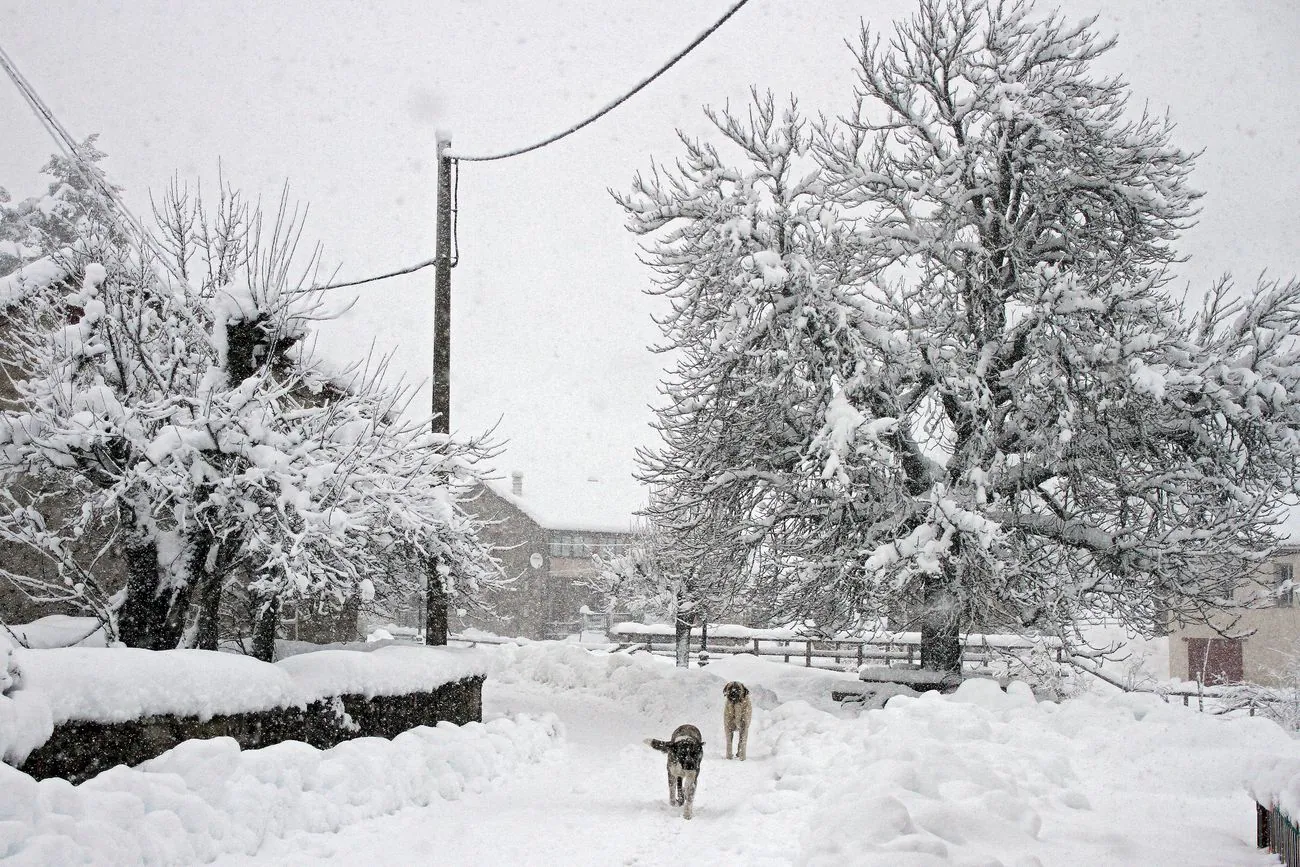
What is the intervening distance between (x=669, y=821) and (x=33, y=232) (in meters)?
30.9

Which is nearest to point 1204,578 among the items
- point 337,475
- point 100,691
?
point 337,475

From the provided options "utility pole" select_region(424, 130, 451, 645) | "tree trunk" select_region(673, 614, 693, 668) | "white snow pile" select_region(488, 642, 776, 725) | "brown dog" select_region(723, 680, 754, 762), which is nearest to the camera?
"brown dog" select_region(723, 680, 754, 762)

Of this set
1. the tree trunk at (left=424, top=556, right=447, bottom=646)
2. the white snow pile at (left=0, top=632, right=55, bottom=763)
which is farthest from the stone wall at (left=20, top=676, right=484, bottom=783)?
the tree trunk at (left=424, top=556, right=447, bottom=646)

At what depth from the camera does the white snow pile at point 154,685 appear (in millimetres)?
5129

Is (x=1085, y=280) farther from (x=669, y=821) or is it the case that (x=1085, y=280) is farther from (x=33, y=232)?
(x=33, y=232)

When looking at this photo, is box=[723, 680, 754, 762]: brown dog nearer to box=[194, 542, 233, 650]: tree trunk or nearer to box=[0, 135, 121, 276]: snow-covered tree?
box=[194, 542, 233, 650]: tree trunk

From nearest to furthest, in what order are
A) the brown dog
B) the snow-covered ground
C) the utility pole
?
the snow-covered ground → the brown dog → the utility pole

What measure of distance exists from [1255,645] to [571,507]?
3399 cm

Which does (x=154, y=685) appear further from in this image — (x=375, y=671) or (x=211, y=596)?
(x=211, y=596)

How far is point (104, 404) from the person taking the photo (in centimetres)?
826

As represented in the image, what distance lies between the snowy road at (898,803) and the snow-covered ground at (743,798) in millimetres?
25

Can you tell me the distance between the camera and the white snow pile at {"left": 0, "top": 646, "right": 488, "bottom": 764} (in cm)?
513

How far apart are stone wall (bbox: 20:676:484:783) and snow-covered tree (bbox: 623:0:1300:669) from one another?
5889 mm

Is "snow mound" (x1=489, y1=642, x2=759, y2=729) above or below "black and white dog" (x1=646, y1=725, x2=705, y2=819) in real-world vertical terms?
below
